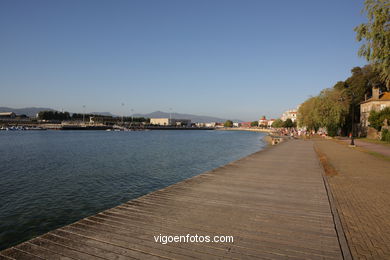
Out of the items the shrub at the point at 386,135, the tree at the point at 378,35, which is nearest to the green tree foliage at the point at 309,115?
the shrub at the point at 386,135

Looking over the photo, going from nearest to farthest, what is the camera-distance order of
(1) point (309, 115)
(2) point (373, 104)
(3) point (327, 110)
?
(3) point (327, 110) < (2) point (373, 104) < (1) point (309, 115)

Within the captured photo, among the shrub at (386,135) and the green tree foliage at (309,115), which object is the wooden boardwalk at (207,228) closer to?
the shrub at (386,135)

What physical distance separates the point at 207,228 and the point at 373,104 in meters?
58.6

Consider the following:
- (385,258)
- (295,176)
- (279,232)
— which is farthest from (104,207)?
(385,258)

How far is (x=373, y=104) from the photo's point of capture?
166 feet

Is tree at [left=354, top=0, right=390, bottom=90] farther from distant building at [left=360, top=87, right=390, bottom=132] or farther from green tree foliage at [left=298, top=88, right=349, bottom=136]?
distant building at [left=360, top=87, right=390, bottom=132]

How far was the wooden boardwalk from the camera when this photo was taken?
14.0 feet

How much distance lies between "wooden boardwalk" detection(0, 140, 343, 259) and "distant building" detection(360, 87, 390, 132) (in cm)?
5272

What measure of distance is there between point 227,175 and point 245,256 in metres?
7.31

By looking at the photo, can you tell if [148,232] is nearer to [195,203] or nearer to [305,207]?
[195,203]

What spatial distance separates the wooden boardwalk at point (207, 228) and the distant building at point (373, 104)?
52722 millimetres

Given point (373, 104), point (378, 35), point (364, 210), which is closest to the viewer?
point (364, 210)

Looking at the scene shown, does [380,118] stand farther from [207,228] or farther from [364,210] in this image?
[207,228]

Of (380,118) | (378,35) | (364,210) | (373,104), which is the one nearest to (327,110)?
(380,118)
